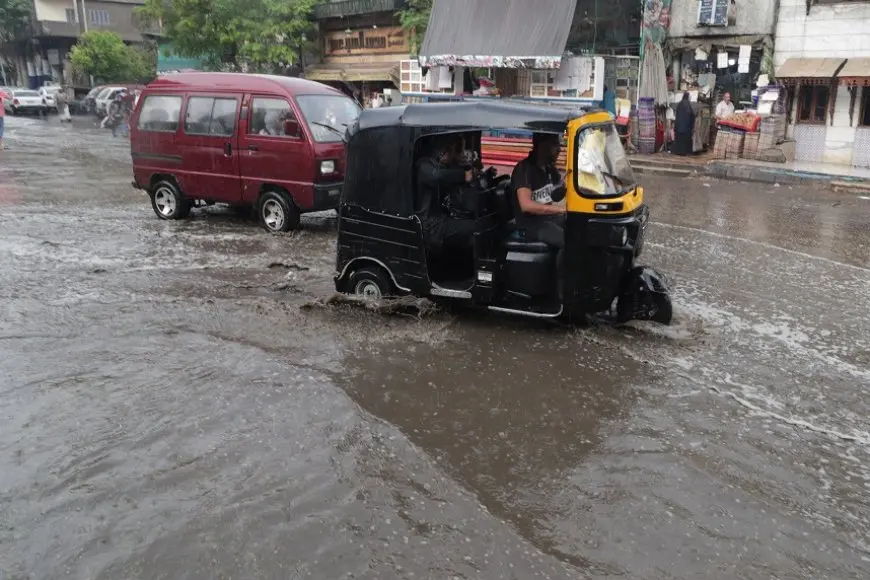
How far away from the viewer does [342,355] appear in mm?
5980

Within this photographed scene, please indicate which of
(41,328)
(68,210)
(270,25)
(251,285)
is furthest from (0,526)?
(270,25)

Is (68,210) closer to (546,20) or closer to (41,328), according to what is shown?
(41,328)

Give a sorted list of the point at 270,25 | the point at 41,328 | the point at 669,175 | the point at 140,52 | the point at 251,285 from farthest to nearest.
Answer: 1. the point at 140,52
2. the point at 270,25
3. the point at 669,175
4. the point at 251,285
5. the point at 41,328

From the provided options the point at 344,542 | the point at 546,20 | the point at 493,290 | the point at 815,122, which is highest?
the point at 546,20

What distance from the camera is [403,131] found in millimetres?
6262

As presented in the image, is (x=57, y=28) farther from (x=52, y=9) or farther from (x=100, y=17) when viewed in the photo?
(x=100, y=17)

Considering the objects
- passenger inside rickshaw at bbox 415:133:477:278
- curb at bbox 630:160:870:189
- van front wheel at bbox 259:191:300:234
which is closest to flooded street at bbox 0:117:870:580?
passenger inside rickshaw at bbox 415:133:477:278

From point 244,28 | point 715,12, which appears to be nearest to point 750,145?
point 715,12

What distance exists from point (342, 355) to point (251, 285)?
95.9 inches

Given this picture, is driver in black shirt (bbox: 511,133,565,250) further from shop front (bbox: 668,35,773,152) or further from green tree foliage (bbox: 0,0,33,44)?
green tree foliage (bbox: 0,0,33,44)

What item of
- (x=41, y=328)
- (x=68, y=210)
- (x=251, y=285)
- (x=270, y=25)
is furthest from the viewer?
(x=270, y=25)

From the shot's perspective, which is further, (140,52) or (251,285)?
(140,52)

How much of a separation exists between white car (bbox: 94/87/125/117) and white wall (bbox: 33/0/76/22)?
1965cm

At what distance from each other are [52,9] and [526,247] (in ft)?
180
